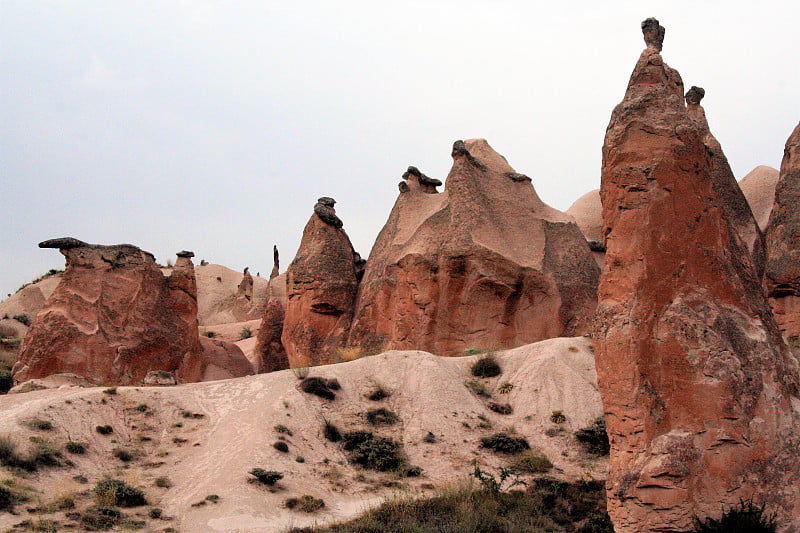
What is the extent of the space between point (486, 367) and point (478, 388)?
35.3 inches

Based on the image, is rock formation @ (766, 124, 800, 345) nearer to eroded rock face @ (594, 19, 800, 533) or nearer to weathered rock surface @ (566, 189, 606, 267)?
eroded rock face @ (594, 19, 800, 533)

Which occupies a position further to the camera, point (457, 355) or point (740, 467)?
point (457, 355)

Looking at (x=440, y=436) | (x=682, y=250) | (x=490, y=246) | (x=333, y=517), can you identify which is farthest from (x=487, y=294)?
(x=682, y=250)

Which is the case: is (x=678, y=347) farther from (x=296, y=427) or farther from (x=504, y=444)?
(x=296, y=427)

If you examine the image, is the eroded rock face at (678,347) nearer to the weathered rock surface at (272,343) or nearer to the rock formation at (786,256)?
the rock formation at (786,256)

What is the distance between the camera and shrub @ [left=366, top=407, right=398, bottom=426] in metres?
17.5

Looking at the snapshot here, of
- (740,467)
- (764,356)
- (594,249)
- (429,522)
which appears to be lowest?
(429,522)

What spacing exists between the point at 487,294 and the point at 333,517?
10535mm

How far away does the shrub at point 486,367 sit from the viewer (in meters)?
20.1

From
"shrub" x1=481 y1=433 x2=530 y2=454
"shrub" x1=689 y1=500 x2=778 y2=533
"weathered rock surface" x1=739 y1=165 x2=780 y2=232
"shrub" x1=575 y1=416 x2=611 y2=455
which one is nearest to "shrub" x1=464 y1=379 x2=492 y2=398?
"shrub" x1=481 y1=433 x2=530 y2=454

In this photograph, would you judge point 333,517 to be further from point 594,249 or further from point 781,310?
point 594,249

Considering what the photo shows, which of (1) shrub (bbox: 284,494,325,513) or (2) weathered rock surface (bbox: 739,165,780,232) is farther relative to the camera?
(2) weathered rock surface (bbox: 739,165,780,232)

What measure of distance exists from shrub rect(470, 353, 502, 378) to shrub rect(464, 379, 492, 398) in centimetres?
45

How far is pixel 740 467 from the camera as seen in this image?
898cm
